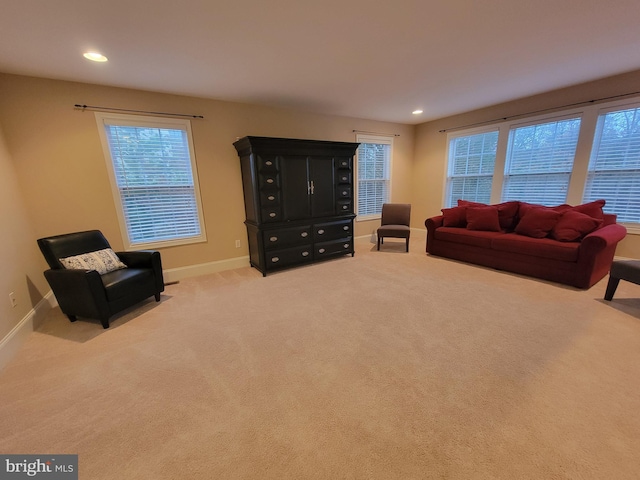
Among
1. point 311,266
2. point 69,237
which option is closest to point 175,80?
point 69,237

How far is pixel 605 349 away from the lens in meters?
1.87

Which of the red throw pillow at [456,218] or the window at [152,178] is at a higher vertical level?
the window at [152,178]

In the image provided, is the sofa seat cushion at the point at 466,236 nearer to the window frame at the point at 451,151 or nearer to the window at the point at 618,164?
the window frame at the point at 451,151

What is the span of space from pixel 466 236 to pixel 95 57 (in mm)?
4786

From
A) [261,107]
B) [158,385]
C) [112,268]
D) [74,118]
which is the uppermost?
[261,107]

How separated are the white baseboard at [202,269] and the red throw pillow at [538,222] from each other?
4081mm

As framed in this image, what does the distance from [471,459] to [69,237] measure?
378 centimetres

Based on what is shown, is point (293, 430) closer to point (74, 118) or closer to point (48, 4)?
point (48, 4)

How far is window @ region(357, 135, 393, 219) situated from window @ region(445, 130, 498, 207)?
1254 millimetres

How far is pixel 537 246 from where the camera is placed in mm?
3139

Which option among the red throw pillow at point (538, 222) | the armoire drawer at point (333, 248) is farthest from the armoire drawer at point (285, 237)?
the red throw pillow at point (538, 222)

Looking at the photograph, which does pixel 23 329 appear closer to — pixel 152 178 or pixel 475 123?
pixel 152 178

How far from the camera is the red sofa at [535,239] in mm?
2859

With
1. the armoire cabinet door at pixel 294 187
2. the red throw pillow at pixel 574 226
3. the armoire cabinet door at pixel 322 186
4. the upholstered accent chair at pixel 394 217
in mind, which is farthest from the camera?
the upholstered accent chair at pixel 394 217
